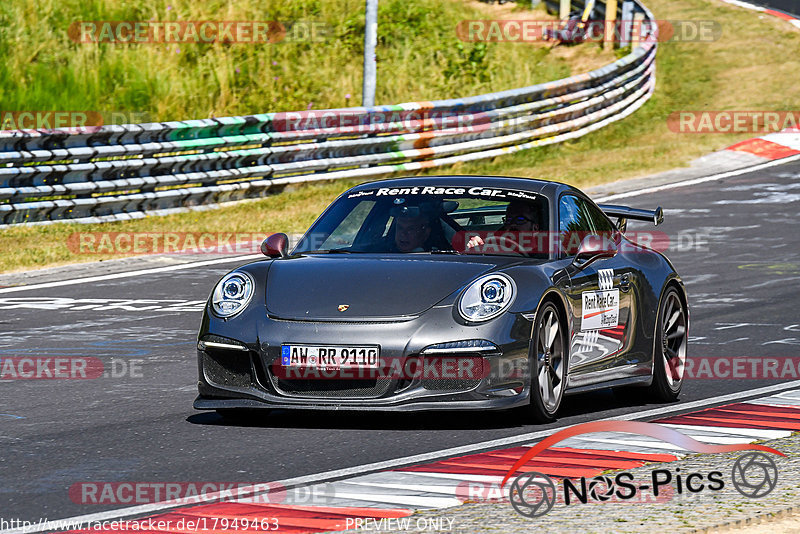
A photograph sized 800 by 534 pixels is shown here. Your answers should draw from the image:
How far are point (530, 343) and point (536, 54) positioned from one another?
24.6 meters

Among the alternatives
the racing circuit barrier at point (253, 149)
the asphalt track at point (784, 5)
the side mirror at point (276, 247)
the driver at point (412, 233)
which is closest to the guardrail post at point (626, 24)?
the racing circuit barrier at point (253, 149)

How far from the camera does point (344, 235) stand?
27.6 feet

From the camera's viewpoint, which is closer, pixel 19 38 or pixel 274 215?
pixel 274 215

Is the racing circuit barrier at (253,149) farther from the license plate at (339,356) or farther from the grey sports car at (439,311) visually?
the license plate at (339,356)

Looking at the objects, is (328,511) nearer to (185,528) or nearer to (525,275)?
(185,528)

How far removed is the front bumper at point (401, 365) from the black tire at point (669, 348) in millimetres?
1642

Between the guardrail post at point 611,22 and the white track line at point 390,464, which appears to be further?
the guardrail post at point 611,22

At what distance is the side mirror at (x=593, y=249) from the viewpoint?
26.8 feet

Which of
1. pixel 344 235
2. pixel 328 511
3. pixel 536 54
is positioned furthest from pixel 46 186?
pixel 536 54

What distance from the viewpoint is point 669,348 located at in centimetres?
907

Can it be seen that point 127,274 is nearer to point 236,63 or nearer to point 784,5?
point 236,63

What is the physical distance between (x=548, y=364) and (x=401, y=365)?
2.98 ft

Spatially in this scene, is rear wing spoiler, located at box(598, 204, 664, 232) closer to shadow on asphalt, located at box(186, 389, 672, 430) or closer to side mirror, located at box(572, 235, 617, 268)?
side mirror, located at box(572, 235, 617, 268)

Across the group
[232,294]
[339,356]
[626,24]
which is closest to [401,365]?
[339,356]
